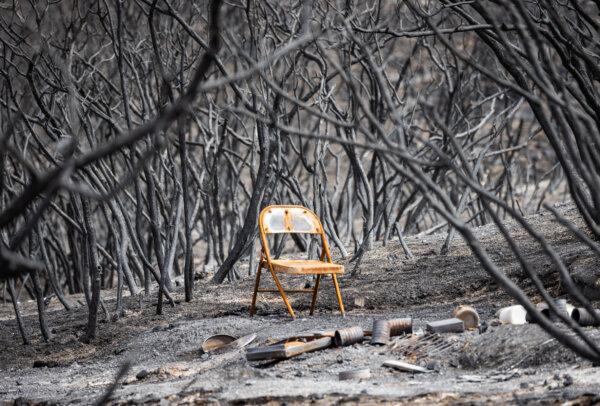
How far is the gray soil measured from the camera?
4391 mm

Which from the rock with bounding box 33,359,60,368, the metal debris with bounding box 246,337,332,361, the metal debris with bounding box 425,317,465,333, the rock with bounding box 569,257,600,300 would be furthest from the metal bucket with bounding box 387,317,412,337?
the rock with bounding box 33,359,60,368

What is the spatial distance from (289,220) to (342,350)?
2081 mm

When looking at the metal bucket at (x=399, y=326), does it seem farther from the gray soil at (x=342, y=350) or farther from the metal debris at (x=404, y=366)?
the metal debris at (x=404, y=366)

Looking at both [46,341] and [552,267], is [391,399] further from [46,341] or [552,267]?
[46,341]

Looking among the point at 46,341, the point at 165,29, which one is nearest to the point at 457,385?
the point at 46,341

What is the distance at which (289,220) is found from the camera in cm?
741

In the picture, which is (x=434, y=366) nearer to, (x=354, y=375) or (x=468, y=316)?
(x=354, y=375)

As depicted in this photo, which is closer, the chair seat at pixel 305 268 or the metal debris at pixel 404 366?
the metal debris at pixel 404 366

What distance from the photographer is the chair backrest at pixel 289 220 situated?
7.25 meters

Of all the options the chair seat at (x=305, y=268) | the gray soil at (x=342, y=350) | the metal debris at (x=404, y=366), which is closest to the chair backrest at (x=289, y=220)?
the chair seat at (x=305, y=268)

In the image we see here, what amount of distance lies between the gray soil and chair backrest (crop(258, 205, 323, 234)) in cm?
67

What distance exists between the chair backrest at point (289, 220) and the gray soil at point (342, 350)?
666 millimetres

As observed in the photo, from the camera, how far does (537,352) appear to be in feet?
15.7

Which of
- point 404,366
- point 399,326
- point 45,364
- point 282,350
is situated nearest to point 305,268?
point 399,326
